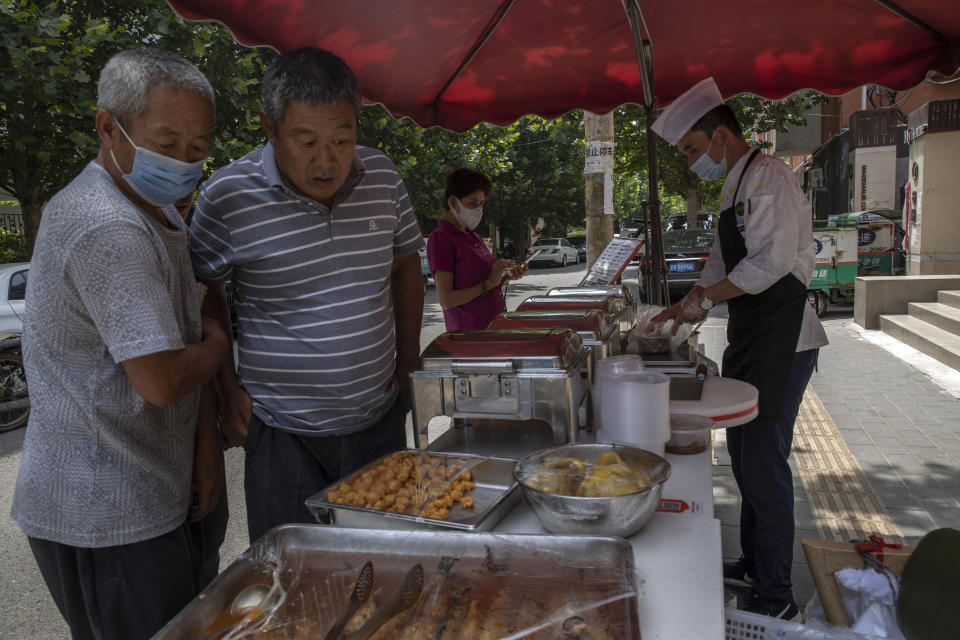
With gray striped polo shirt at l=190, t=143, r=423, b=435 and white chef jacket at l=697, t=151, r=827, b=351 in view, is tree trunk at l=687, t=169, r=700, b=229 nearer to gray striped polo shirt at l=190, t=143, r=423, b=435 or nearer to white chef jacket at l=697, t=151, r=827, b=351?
white chef jacket at l=697, t=151, r=827, b=351

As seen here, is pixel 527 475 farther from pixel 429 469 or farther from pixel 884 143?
pixel 884 143

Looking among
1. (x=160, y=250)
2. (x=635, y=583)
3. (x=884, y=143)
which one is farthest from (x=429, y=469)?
(x=884, y=143)

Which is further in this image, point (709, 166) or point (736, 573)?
point (736, 573)

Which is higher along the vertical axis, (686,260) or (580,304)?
(580,304)

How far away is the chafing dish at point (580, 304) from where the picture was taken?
118 inches

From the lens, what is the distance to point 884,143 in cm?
1808

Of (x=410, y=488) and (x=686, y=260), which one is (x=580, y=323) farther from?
(x=686, y=260)

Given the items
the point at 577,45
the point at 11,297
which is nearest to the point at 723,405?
the point at 577,45

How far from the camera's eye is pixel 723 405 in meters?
2.12

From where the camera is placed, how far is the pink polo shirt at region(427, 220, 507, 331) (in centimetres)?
384

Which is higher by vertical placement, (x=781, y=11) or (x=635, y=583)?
(x=781, y=11)

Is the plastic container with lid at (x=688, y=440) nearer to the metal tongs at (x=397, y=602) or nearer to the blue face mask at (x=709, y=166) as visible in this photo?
the metal tongs at (x=397, y=602)

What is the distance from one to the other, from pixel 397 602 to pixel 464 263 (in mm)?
2866

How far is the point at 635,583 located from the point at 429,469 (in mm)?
739
